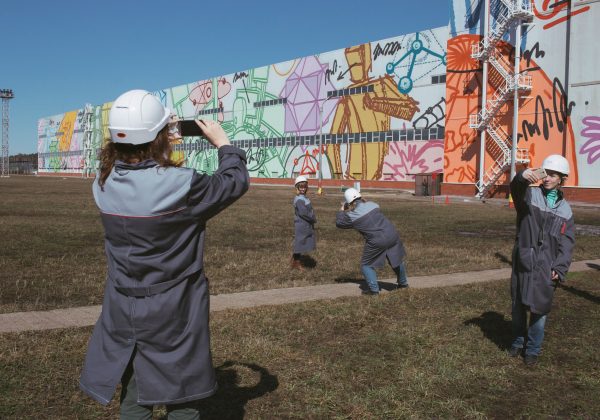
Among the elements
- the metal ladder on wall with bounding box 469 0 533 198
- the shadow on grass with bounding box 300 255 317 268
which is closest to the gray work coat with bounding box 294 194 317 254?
the shadow on grass with bounding box 300 255 317 268

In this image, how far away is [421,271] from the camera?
10344mm

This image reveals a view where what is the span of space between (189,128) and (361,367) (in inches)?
121

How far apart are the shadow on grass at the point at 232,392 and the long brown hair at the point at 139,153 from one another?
212 centimetres

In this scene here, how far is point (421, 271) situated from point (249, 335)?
200 inches

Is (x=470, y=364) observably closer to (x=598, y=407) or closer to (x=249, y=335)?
(x=598, y=407)

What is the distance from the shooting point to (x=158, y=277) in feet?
8.77

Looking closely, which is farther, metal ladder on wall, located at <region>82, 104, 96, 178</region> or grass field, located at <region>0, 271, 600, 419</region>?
metal ladder on wall, located at <region>82, 104, 96, 178</region>

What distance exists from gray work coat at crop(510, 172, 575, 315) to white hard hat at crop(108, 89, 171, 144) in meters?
3.40

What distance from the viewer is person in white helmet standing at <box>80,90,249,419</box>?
8.61 ft

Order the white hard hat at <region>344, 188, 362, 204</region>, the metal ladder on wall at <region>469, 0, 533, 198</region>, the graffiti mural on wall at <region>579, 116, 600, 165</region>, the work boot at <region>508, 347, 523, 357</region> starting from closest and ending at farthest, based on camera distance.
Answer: the work boot at <region>508, 347, 523, 357</region> < the white hard hat at <region>344, 188, 362, 204</region> < the graffiti mural on wall at <region>579, 116, 600, 165</region> < the metal ladder on wall at <region>469, 0, 533, 198</region>

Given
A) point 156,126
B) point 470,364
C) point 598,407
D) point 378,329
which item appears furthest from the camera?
point 378,329

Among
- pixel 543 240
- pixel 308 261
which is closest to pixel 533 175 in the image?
pixel 543 240

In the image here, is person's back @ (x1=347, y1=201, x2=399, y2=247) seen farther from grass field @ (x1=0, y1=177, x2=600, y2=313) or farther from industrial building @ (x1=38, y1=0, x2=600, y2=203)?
industrial building @ (x1=38, y1=0, x2=600, y2=203)

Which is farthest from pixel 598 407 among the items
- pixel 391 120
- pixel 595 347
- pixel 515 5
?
pixel 391 120
